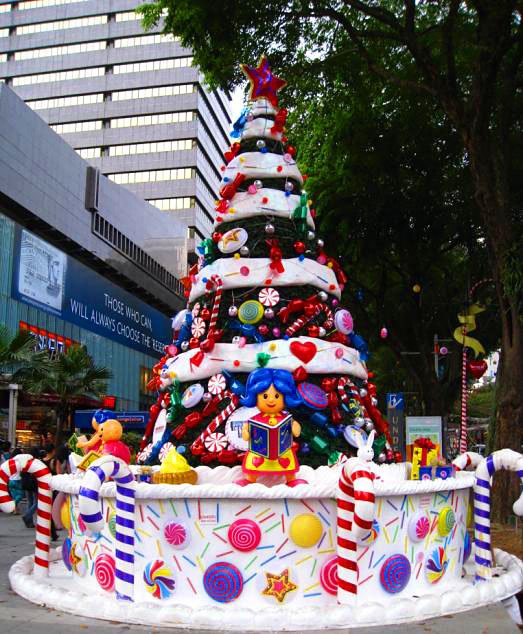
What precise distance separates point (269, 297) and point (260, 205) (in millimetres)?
1538

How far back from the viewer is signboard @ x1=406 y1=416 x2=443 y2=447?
17078 mm

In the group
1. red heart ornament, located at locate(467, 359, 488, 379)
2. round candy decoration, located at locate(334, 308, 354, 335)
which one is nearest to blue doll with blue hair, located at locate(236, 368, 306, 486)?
round candy decoration, located at locate(334, 308, 354, 335)

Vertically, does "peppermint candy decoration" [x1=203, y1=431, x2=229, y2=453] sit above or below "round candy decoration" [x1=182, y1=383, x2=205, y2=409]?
below

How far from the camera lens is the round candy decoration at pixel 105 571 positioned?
6828 mm

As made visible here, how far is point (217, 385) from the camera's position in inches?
365

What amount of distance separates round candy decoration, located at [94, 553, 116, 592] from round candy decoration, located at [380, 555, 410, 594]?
2591 millimetres

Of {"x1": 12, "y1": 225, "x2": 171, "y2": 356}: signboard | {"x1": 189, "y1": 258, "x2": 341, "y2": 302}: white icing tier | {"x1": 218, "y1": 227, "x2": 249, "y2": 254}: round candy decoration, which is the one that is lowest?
{"x1": 189, "y1": 258, "x2": 341, "y2": 302}: white icing tier

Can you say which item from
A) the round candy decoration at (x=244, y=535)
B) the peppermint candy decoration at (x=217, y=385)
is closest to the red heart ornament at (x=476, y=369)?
the peppermint candy decoration at (x=217, y=385)

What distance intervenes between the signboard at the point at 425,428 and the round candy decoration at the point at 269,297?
341 inches

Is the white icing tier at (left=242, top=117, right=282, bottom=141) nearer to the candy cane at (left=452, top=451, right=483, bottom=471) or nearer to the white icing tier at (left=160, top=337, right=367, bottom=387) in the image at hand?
the white icing tier at (left=160, top=337, right=367, bottom=387)

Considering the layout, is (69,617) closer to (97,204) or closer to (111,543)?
(111,543)

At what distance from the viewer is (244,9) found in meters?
14.6

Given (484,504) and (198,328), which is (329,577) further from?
(198,328)

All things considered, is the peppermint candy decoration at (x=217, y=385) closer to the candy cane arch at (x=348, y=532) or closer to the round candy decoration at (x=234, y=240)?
the round candy decoration at (x=234, y=240)
